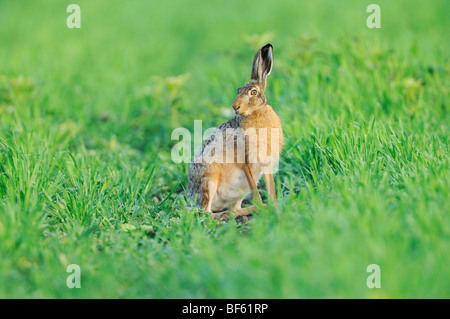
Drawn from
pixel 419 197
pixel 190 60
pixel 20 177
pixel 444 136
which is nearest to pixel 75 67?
pixel 190 60

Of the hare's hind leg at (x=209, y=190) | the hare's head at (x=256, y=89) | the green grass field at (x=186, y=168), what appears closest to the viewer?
the green grass field at (x=186, y=168)

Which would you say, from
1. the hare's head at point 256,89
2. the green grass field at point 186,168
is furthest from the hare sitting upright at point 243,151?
the green grass field at point 186,168

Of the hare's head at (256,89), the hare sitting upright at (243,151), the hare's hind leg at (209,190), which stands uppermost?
the hare's head at (256,89)

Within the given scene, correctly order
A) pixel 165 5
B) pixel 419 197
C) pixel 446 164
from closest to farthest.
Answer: pixel 419 197 → pixel 446 164 → pixel 165 5

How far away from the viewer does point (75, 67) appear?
27.7 feet

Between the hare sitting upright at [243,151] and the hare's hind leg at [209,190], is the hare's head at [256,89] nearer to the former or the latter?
the hare sitting upright at [243,151]

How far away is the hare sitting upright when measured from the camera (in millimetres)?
3893

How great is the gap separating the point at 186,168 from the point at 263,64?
1.52 m

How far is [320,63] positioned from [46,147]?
3760 mm

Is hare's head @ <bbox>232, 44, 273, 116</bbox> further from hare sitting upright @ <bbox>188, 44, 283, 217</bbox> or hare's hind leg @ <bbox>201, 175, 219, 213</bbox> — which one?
hare's hind leg @ <bbox>201, 175, 219, 213</bbox>

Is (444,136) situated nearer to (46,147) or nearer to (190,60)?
(46,147)

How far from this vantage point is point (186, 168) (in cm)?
509

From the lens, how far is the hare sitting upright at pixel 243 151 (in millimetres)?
3893
